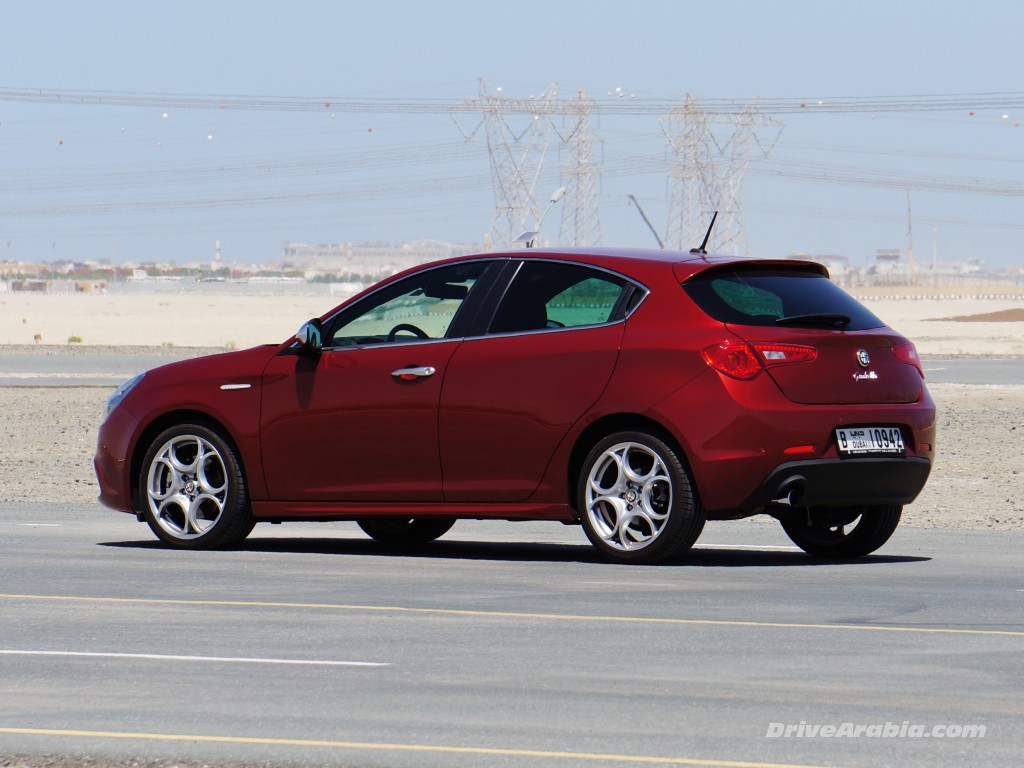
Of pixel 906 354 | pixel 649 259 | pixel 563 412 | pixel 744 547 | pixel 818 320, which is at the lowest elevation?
pixel 744 547

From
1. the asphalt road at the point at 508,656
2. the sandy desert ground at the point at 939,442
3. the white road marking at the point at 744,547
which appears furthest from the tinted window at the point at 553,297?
the sandy desert ground at the point at 939,442

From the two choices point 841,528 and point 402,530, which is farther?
point 402,530

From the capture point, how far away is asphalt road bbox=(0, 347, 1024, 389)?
35.9m

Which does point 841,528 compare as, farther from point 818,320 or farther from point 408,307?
point 408,307

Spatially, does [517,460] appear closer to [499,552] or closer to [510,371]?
[510,371]

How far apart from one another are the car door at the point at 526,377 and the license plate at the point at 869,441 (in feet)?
4.28

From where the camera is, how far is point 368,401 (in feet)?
36.8

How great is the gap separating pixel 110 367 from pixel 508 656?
116 feet

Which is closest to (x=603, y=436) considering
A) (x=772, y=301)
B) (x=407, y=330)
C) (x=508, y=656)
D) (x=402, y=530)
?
(x=772, y=301)

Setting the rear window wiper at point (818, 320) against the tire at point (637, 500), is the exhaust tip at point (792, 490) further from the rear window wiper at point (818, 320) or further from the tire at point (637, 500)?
the rear window wiper at point (818, 320)

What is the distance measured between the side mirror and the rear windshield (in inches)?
87.6

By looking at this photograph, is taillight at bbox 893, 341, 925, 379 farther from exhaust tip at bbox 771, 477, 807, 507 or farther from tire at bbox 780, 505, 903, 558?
exhaust tip at bbox 771, 477, 807, 507

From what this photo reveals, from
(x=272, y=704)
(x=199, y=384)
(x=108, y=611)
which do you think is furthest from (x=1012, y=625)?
(x=199, y=384)

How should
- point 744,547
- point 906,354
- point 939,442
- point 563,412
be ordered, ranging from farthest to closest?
point 939,442 < point 744,547 < point 906,354 < point 563,412
